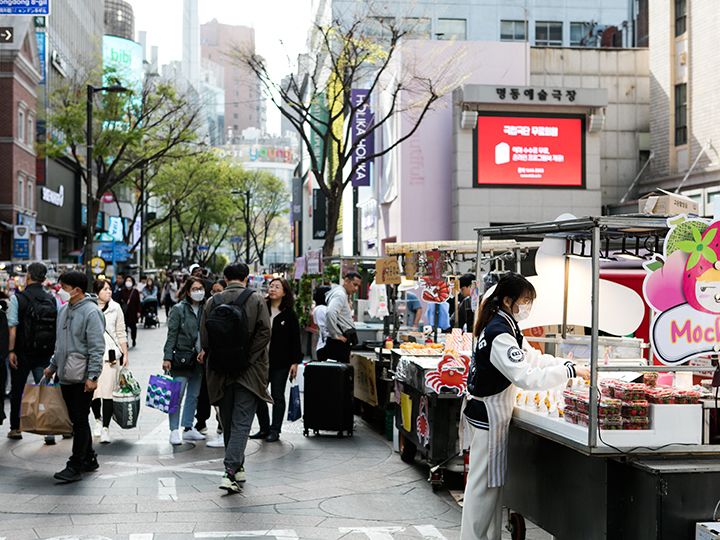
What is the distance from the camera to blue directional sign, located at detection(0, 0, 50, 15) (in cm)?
2136

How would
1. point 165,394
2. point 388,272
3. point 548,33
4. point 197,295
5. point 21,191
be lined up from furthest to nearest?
point 548,33
point 21,191
point 388,272
point 197,295
point 165,394

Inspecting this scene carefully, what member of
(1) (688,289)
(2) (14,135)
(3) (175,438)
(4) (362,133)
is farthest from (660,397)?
(2) (14,135)

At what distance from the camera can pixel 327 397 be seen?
1217 centimetres

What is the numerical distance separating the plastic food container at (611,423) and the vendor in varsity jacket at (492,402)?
538 millimetres

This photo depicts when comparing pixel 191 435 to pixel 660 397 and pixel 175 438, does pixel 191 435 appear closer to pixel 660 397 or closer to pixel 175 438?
pixel 175 438

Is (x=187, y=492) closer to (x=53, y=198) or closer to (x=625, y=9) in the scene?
(x=53, y=198)

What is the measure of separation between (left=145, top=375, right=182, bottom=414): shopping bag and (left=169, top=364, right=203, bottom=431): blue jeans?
0.37 ft

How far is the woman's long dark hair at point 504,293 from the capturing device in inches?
249

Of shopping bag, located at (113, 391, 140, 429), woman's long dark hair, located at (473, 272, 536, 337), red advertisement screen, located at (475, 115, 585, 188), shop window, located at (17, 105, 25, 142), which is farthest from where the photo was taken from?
shop window, located at (17, 105, 25, 142)

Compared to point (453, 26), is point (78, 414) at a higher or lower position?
lower

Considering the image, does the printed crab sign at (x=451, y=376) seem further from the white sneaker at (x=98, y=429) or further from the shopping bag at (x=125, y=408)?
the white sneaker at (x=98, y=429)

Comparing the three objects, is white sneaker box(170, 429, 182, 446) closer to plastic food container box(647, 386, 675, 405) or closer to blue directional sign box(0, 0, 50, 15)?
plastic food container box(647, 386, 675, 405)

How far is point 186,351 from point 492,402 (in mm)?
5801

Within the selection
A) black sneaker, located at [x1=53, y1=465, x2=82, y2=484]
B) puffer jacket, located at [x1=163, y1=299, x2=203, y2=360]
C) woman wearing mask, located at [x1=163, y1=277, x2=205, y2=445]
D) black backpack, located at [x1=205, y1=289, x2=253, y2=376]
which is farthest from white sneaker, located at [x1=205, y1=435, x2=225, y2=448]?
black backpack, located at [x1=205, y1=289, x2=253, y2=376]
